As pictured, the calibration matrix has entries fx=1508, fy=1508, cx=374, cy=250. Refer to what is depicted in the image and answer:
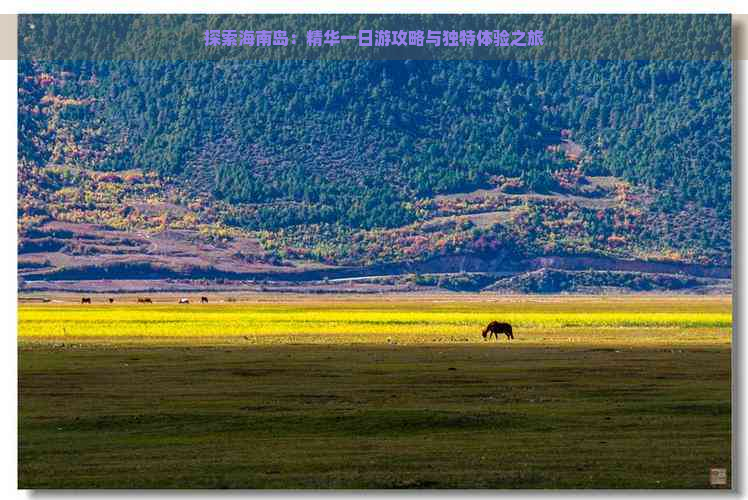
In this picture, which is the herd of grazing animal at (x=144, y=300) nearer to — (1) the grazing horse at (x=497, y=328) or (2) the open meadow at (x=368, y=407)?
(2) the open meadow at (x=368, y=407)

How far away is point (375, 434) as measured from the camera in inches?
1203

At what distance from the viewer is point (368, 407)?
35094mm

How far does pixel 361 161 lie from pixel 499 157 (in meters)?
15.6

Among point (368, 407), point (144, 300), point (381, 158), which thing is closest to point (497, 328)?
point (368, 407)

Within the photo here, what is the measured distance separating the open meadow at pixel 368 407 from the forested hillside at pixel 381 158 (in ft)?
209

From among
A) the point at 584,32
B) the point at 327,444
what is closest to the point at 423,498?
the point at 327,444

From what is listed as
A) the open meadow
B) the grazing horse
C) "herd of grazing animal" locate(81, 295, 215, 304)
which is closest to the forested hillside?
"herd of grazing animal" locate(81, 295, 215, 304)

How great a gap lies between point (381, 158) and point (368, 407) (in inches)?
4306

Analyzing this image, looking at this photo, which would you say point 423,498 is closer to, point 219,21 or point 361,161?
point 219,21

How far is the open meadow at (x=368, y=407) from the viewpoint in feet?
86.2
